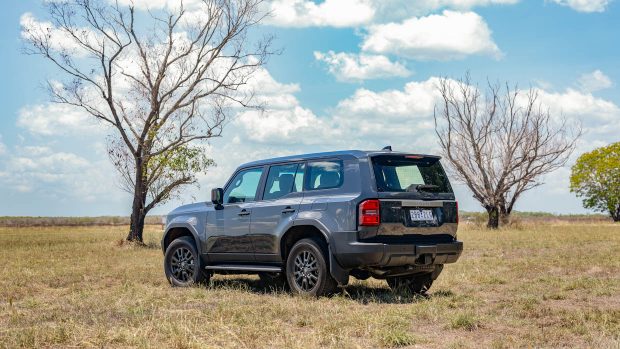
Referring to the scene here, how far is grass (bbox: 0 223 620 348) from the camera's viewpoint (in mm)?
6711

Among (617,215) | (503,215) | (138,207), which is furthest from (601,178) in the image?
(138,207)

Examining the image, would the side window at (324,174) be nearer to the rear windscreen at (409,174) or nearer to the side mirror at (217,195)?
the rear windscreen at (409,174)

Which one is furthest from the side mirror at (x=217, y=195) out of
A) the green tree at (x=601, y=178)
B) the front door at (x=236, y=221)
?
the green tree at (x=601, y=178)

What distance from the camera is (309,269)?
990 cm

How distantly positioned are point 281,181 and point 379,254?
2.13 metres

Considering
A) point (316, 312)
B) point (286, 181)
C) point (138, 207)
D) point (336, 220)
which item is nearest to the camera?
point (316, 312)

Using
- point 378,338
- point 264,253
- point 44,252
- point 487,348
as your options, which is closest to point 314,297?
point 264,253

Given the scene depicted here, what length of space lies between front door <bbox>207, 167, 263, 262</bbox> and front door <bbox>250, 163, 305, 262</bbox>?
19cm

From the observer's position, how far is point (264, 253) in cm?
1061

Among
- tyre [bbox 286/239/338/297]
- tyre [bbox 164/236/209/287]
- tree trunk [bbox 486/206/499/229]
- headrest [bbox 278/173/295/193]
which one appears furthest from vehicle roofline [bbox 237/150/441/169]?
tree trunk [bbox 486/206/499/229]

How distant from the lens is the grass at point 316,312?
6711 millimetres

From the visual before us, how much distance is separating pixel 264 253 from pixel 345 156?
6.58 ft

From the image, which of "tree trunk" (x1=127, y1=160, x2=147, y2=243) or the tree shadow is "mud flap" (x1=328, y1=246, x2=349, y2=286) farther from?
"tree trunk" (x1=127, y1=160, x2=147, y2=243)

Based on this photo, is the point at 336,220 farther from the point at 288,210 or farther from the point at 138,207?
the point at 138,207
